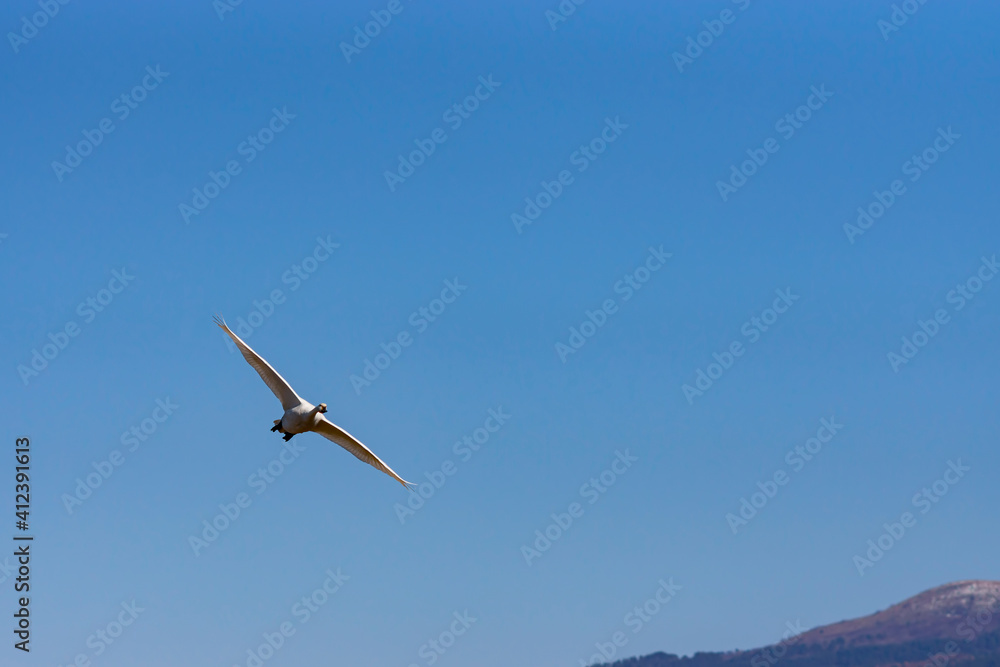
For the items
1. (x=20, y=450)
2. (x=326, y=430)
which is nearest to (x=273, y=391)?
(x=326, y=430)

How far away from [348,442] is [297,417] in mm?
4530

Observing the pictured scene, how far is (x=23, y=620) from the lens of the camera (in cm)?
10331

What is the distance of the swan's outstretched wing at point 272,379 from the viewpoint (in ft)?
290

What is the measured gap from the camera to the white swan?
88919mm

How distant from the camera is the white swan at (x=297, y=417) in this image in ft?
292

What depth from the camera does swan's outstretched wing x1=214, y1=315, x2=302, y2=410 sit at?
88.4m

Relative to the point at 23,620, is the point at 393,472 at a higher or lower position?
higher

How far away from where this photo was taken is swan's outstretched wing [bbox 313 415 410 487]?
9062cm

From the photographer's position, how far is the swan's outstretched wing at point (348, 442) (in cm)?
Result: 9062

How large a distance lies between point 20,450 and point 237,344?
91.4ft

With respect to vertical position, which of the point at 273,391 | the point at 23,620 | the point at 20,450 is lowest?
the point at 23,620

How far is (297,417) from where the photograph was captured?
89000mm

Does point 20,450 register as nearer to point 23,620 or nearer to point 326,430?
point 23,620

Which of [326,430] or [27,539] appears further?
[27,539]
